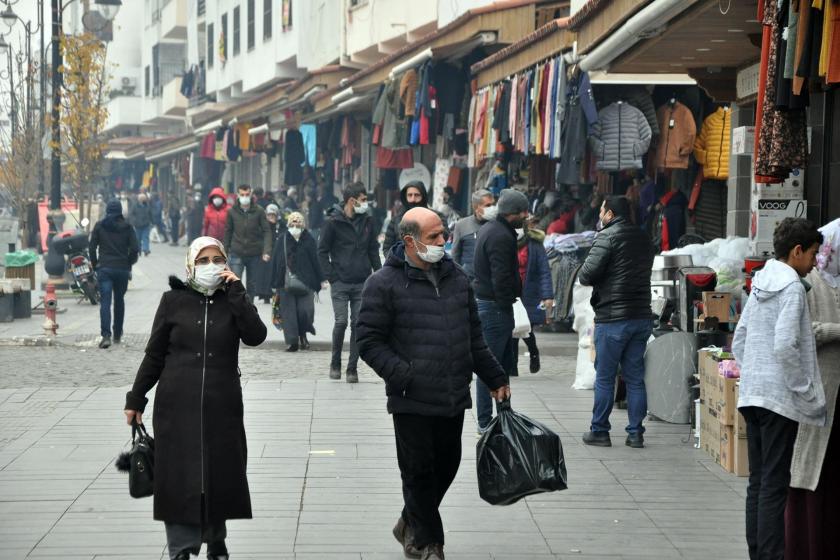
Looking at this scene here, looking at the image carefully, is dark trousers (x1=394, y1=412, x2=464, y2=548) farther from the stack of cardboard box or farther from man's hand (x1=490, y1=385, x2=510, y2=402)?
the stack of cardboard box

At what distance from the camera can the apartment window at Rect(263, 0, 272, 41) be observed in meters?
39.9

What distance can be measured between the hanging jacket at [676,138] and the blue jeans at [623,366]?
18.4ft

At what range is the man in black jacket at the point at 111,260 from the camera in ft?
53.3

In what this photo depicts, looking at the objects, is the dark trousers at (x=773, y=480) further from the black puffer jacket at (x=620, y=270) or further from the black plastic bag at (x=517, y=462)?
the black puffer jacket at (x=620, y=270)

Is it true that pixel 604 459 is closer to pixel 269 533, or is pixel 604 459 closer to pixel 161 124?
pixel 269 533

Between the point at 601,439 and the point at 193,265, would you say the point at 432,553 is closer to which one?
the point at 193,265

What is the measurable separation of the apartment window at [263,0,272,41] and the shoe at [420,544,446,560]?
34484 mm

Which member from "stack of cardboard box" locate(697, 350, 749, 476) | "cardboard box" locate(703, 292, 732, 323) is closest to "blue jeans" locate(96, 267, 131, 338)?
"cardboard box" locate(703, 292, 732, 323)

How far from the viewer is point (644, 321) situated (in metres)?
9.79

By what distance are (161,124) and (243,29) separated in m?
24.9

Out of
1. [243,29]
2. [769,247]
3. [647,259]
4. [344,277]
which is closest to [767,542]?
[647,259]

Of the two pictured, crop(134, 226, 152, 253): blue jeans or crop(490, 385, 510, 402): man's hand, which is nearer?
crop(490, 385, 510, 402): man's hand

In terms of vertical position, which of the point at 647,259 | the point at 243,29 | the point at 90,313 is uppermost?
the point at 243,29

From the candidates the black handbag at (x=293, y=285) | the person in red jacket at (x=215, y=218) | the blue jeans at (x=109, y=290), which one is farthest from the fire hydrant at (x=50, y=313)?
the person in red jacket at (x=215, y=218)
